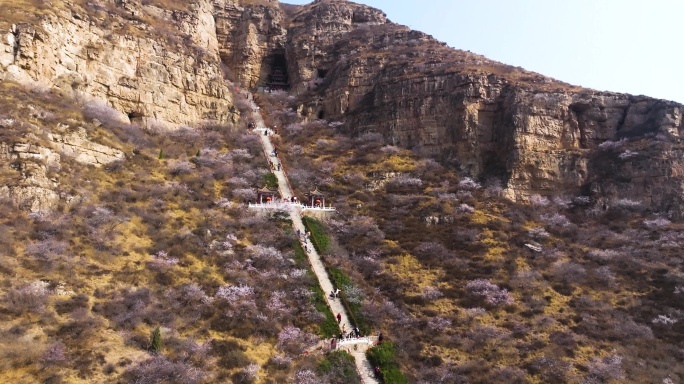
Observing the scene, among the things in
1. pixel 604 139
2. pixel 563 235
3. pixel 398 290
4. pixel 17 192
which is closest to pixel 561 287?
pixel 563 235

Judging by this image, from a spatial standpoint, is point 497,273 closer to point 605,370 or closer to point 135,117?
point 605,370

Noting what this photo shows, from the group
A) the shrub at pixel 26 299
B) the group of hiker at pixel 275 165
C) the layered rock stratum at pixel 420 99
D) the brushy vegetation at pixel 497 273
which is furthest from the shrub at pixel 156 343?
the group of hiker at pixel 275 165

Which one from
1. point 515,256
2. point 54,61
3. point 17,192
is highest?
point 54,61

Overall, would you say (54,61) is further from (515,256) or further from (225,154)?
(515,256)

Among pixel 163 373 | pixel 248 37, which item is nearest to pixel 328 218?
pixel 163 373

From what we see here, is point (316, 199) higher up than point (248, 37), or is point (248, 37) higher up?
point (248, 37)
